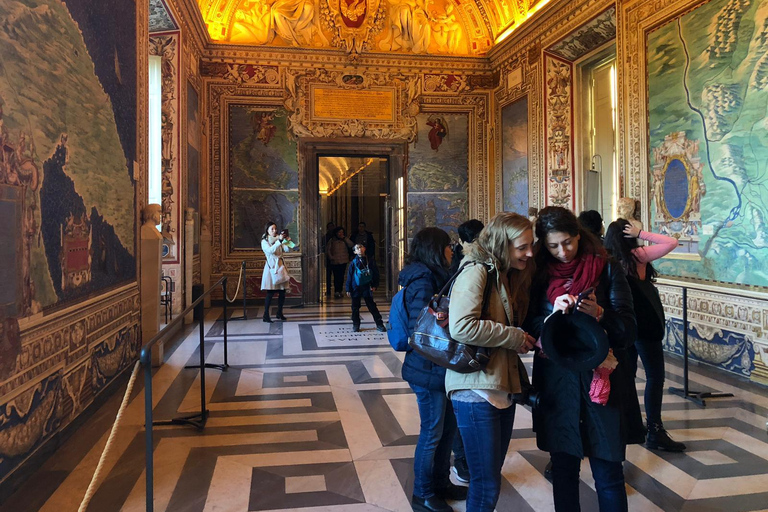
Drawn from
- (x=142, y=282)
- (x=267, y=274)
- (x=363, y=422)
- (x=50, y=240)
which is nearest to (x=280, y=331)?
(x=267, y=274)

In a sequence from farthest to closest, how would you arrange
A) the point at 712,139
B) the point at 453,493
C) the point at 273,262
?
the point at 273,262
the point at 712,139
the point at 453,493

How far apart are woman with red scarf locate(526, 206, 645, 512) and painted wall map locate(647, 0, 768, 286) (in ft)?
15.1

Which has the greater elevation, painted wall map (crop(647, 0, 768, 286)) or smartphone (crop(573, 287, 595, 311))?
painted wall map (crop(647, 0, 768, 286))

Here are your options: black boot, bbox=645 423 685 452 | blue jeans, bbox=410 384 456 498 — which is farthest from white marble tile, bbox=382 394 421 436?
black boot, bbox=645 423 685 452

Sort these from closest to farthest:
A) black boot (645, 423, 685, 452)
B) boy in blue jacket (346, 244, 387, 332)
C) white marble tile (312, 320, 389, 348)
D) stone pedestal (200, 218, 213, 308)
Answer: black boot (645, 423, 685, 452) < white marble tile (312, 320, 389, 348) < boy in blue jacket (346, 244, 387, 332) < stone pedestal (200, 218, 213, 308)

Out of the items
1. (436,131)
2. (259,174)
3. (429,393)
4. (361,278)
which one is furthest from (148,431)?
(436,131)

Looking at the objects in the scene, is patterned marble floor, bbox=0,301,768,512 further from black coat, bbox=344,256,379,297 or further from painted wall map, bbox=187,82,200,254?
painted wall map, bbox=187,82,200,254

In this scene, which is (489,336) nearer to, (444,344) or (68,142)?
(444,344)

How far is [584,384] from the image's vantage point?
2.31 meters

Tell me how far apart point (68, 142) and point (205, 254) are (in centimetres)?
787

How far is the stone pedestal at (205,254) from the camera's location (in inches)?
467

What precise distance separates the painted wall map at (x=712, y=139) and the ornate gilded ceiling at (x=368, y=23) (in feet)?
17.7

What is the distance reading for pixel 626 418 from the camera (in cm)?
239

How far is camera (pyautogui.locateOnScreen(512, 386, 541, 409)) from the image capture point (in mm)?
2379
